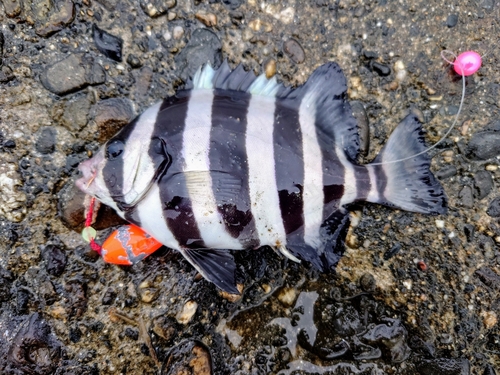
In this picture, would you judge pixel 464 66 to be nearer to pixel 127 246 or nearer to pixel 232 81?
pixel 232 81

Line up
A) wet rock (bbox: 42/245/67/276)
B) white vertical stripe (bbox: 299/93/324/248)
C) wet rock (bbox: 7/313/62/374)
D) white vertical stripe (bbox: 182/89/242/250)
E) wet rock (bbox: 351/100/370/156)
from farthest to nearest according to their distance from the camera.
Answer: wet rock (bbox: 351/100/370/156), wet rock (bbox: 42/245/67/276), wet rock (bbox: 7/313/62/374), white vertical stripe (bbox: 299/93/324/248), white vertical stripe (bbox: 182/89/242/250)

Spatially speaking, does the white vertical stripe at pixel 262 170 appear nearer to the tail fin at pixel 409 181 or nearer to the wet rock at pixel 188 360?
the tail fin at pixel 409 181

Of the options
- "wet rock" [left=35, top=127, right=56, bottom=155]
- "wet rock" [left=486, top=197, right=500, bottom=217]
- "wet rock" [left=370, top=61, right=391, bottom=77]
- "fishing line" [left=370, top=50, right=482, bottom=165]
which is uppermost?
"fishing line" [left=370, top=50, right=482, bottom=165]

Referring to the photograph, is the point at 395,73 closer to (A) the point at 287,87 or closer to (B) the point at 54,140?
(A) the point at 287,87

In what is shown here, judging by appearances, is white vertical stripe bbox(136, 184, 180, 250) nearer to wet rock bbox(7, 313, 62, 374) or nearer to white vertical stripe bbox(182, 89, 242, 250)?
white vertical stripe bbox(182, 89, 242, 250)

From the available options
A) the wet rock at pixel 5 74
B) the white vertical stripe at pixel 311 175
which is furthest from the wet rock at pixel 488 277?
the wet rock at pixel 5 74

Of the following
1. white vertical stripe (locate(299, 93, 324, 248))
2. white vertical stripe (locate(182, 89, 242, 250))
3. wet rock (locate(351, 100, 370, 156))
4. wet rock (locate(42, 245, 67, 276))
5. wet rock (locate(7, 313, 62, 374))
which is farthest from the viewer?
wet rock (locate(351, 100, 370, 156))

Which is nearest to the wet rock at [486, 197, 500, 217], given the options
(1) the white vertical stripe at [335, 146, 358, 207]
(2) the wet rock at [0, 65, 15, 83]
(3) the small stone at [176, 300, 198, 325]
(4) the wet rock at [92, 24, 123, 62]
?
(1) the white vertical stripe at [335, 146, 358, 207]

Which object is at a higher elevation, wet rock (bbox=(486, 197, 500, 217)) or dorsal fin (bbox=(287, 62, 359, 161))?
dorsal fin (bbox=(287, 62, 359, 161))
